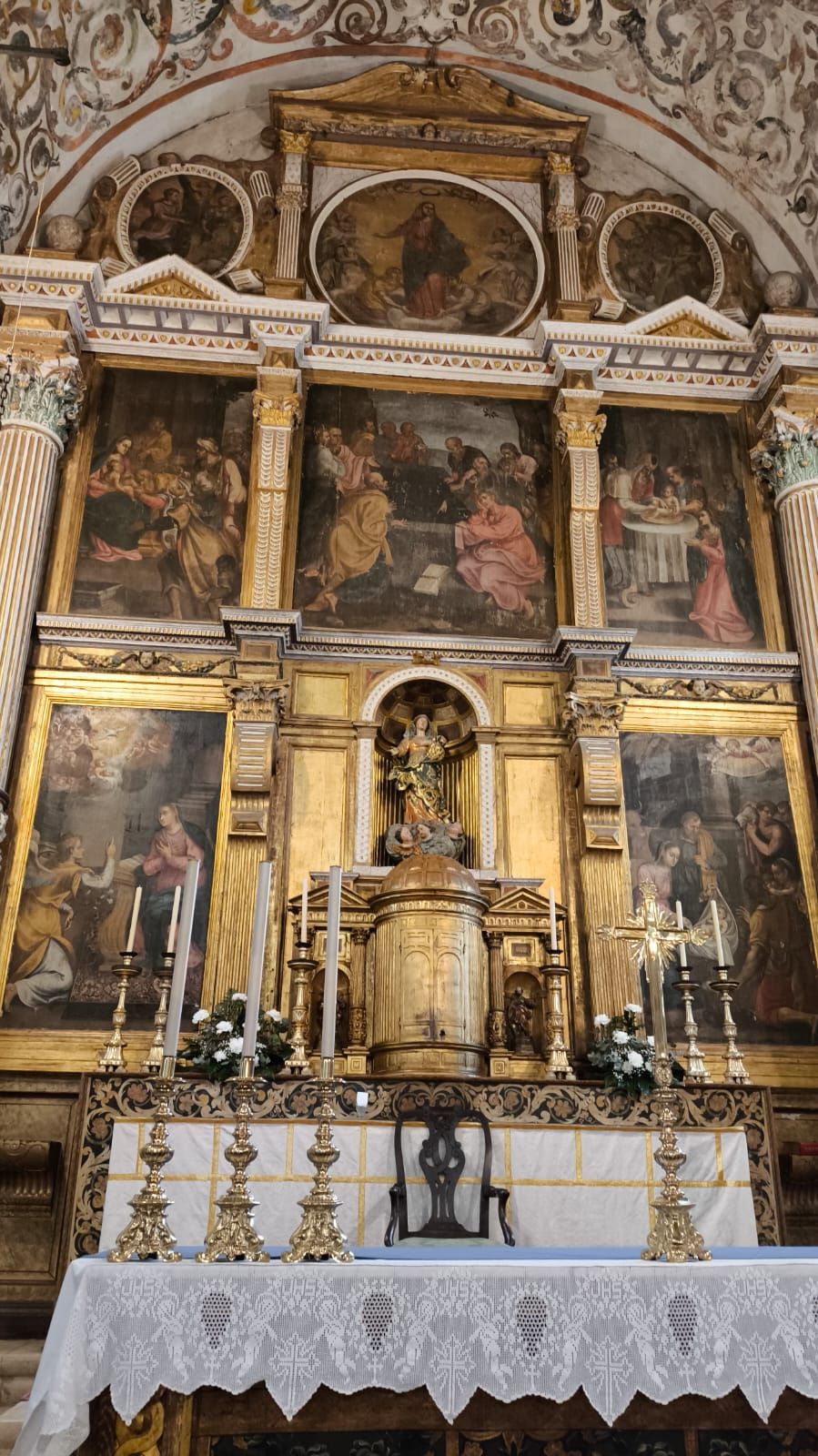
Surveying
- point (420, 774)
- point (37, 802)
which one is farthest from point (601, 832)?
point (37, 802)

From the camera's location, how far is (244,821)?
10125mm

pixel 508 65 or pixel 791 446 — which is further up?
pixel 508 65

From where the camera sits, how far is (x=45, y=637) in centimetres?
1091

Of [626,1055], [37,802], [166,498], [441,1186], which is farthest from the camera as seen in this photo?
[166,498]

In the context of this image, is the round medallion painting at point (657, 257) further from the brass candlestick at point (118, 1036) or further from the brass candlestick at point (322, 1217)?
the brass candlestick at point (322, 1217)

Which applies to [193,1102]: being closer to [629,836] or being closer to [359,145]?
[629,836]

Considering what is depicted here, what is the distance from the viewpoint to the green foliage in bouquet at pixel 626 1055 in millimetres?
7398

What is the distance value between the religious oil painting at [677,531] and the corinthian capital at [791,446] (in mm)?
430

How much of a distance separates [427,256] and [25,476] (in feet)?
17.7

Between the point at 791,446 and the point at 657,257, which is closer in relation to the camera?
the point at 791,446

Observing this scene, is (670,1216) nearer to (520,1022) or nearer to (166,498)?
(520,1022)

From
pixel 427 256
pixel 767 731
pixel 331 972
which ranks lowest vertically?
pixel 331 972

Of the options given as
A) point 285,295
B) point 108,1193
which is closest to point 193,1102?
point 108,1193

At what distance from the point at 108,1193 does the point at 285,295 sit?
9302mm
